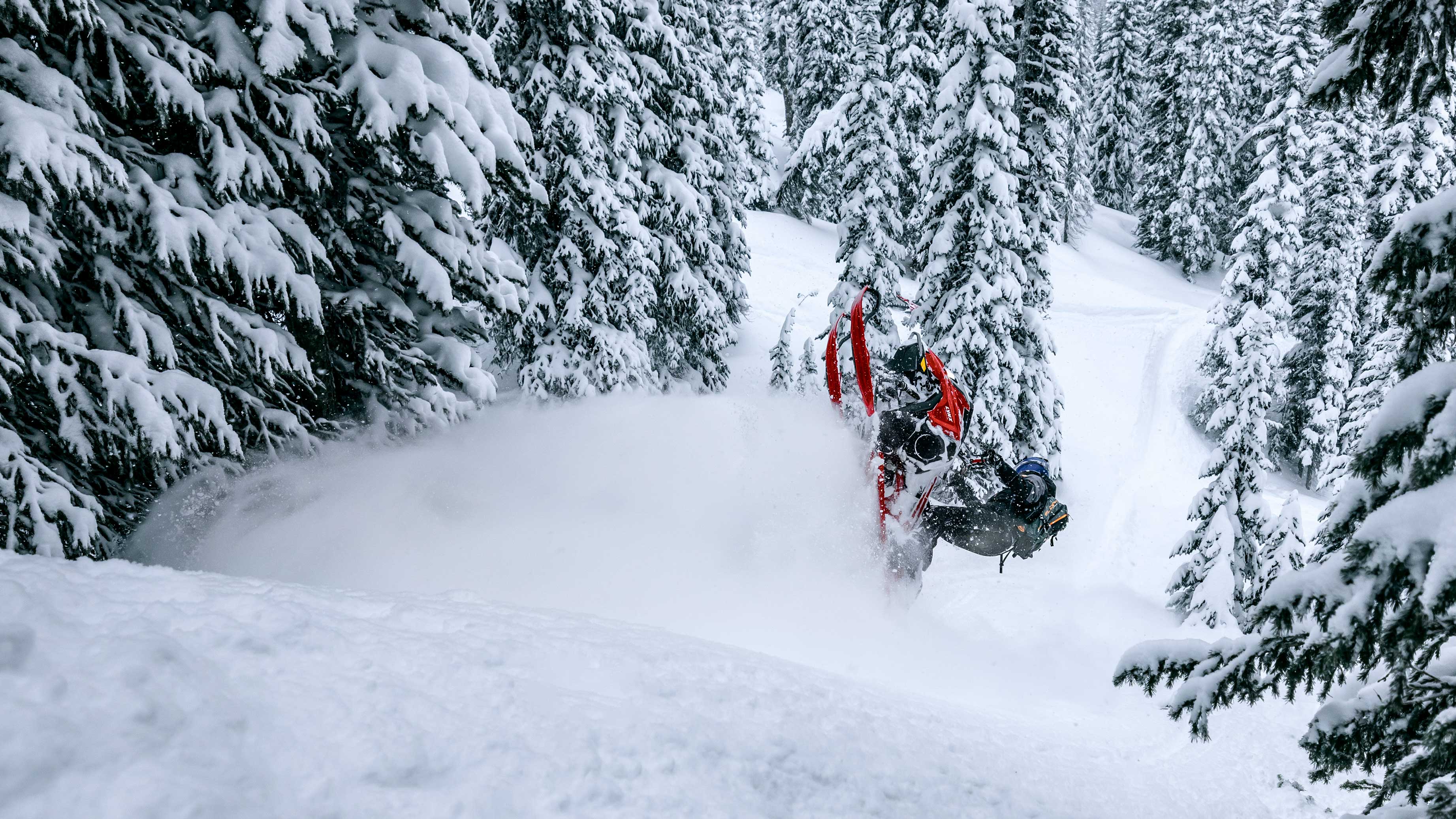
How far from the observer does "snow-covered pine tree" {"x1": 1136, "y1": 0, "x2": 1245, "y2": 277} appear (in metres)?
38.4

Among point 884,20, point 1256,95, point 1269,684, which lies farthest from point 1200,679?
point 1256,95

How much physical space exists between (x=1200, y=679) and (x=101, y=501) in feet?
23.6

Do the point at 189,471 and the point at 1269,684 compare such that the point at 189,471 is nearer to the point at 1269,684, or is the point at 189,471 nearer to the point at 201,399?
the point at 201,399

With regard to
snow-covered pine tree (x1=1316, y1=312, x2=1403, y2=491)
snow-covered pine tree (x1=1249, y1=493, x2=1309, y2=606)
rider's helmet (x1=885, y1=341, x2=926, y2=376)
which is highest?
rider's helmet (x1=885, y1=341, x2=926, y2=376)

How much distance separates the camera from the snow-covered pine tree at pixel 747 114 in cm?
2819

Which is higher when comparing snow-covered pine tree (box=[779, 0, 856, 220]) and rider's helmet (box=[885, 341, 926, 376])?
snow-covered pine tree (box=[779, 0, 856, 220])

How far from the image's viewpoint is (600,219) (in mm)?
12984

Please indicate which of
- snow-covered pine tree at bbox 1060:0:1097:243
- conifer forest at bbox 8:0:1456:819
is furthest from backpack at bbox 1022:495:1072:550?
snow-covered pine tree at bbox 1060:0:1097:243

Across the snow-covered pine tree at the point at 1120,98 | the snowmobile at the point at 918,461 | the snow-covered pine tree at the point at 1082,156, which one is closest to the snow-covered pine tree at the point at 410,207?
the snowmobile at the point at 918,461

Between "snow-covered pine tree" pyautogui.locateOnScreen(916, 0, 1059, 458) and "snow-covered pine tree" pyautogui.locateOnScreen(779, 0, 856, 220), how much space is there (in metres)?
14.4

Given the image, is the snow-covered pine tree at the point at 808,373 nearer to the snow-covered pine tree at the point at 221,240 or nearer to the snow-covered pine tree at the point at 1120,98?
the snow-covered pine tree at the point at 221,240

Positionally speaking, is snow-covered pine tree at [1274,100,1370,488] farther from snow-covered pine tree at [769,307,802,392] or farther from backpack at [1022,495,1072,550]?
backpack at [1022,495,1072,550]

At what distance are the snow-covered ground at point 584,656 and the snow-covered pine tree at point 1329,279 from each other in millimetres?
14524

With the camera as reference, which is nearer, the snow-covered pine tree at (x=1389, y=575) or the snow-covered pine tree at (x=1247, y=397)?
the snow-covered pine tree at (x=1389, y=575)
